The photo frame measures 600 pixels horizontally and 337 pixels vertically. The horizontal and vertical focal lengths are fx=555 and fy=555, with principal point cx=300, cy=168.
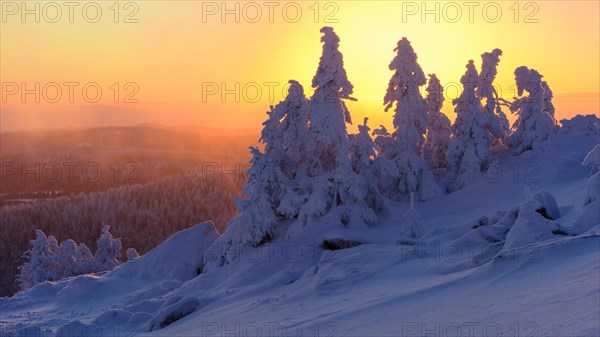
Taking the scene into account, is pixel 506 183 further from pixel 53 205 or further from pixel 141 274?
pixel 53 205

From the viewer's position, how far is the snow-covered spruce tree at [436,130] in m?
36.3

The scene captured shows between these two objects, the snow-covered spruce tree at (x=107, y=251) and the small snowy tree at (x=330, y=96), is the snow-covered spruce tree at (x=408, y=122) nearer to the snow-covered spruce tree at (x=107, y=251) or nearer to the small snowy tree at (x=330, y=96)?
the small snowy tree at (x=330, y=96)

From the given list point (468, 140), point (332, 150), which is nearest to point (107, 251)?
point (332, 150)

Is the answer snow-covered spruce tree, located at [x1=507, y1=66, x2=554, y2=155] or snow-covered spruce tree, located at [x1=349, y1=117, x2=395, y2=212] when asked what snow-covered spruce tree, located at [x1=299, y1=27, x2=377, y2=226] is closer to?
snow-covered spruce tree, located at [x1=349, y1=117, x2=395, y2=212]

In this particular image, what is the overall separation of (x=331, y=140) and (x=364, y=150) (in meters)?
2.99

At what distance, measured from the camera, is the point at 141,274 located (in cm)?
2881

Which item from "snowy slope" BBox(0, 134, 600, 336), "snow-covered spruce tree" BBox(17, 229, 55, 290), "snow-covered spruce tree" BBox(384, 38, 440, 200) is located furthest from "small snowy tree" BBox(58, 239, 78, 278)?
"snow-covered spruce tree" BBox(384, 38, 440, 200)

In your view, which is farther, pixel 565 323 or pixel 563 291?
pixel 563 291

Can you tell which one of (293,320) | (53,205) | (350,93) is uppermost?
(350,93)

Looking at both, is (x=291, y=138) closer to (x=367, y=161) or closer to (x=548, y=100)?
(x=367, y=161)

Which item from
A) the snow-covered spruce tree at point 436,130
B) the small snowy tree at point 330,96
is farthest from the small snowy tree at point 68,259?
the snow-covered spruce tree at point 436,130

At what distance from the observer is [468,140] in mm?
33844

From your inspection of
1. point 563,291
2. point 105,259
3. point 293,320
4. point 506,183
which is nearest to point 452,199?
point 506,183

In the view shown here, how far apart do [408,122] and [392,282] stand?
783 inches
